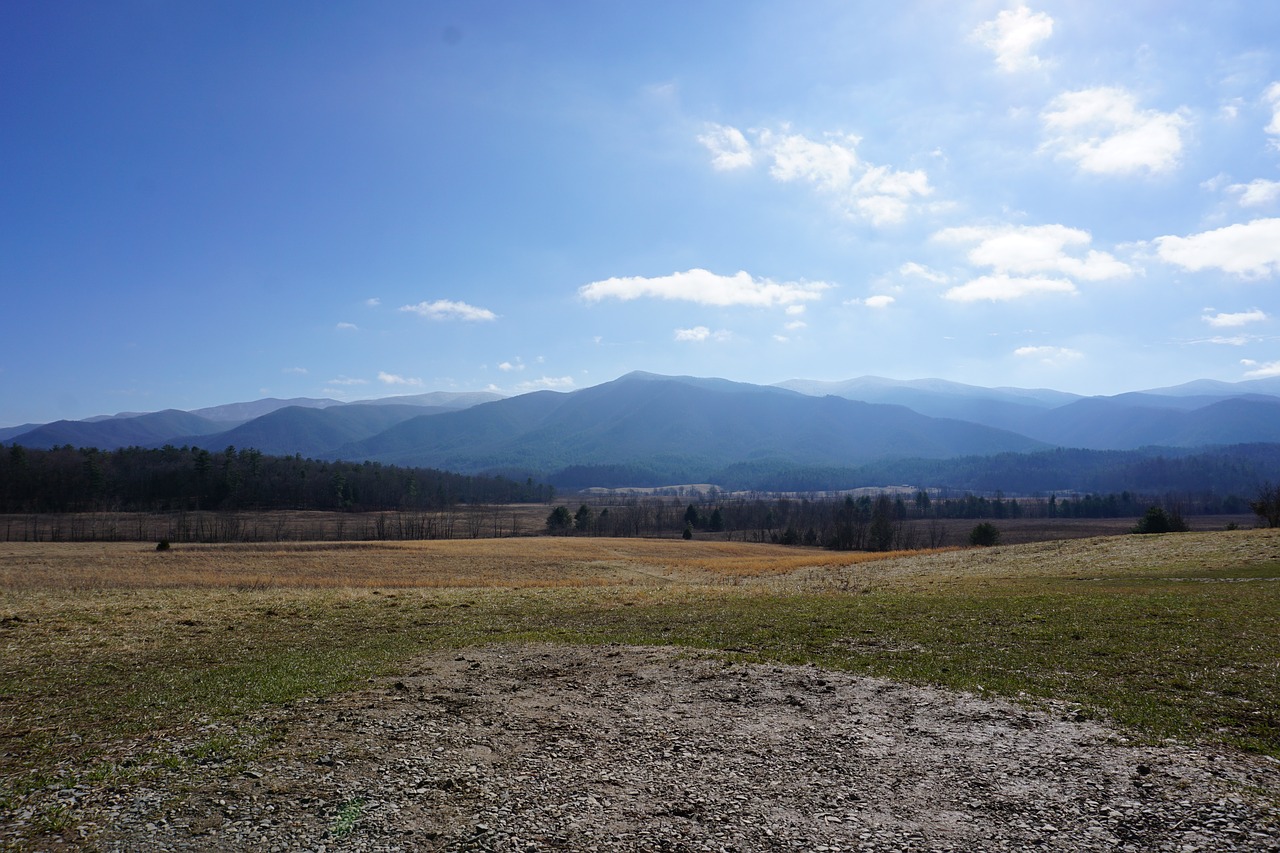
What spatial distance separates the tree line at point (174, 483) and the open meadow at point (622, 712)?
11900cm

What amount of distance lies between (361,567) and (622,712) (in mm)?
50332

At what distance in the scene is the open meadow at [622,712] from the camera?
8.19m

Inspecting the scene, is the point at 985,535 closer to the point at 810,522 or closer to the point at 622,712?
the point at 810,522

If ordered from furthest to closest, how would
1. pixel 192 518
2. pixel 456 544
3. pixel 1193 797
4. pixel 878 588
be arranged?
pixel 192 518 → pixel 456 544 → pixel 878 588 → pixel 1193 797

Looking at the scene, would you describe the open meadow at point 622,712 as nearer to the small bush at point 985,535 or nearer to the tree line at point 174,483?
the small bush at point 985,535

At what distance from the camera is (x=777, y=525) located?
513 feet

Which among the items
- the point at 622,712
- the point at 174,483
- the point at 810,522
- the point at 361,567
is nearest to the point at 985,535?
the point at 361,567

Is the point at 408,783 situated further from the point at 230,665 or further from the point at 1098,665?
the point at 1098,665

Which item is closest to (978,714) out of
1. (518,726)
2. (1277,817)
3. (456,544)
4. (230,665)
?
(1277,817)

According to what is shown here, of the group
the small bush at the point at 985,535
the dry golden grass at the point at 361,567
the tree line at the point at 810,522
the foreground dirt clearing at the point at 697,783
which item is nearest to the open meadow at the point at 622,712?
the foreground dirt clearing at the point at 697,783

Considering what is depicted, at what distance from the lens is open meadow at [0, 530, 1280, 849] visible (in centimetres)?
819

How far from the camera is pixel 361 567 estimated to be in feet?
183

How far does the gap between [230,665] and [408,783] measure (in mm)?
10566

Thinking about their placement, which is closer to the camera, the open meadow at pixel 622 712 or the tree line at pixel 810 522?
the open meadow at pixel 622 712
